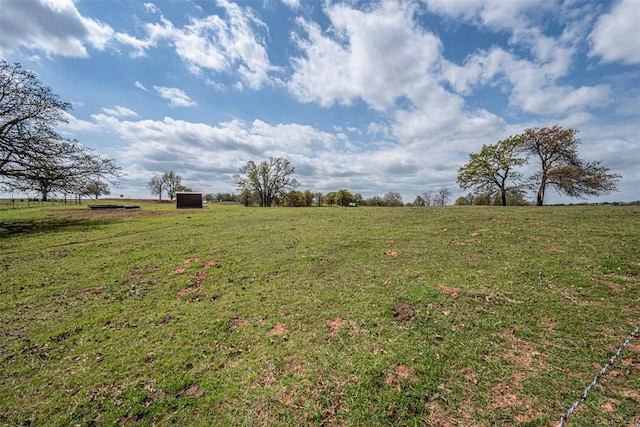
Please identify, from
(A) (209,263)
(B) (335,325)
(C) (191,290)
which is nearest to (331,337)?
(B) (335,325)

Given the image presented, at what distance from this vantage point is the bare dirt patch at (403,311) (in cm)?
566

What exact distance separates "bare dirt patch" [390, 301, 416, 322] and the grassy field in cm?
4

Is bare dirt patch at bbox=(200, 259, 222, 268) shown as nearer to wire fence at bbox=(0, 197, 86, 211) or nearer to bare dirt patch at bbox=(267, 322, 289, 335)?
bare dirt patch at bbox=(267, 322, 289, 335)

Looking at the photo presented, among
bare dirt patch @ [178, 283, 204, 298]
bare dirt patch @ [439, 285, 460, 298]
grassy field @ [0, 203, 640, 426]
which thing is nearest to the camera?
grassy field @ [0, 203, 640, 426]

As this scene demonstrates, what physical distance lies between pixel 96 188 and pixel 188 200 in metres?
23.8

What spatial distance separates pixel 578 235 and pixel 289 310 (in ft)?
41.3

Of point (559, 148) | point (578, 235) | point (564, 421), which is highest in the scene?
point (559, 148)

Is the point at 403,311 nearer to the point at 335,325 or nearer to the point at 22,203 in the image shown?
the point at 335,325

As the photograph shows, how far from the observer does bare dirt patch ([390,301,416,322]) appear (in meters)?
5.66

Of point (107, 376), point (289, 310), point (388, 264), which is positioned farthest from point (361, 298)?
point (107, 376)

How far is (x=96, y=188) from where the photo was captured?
71.5 feet

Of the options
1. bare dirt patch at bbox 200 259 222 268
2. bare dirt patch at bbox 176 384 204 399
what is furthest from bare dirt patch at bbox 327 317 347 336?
bare dirt patch at bbox 200 259 222 268

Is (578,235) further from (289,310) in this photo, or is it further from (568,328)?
(289,310)

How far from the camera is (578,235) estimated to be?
10.4 metres
